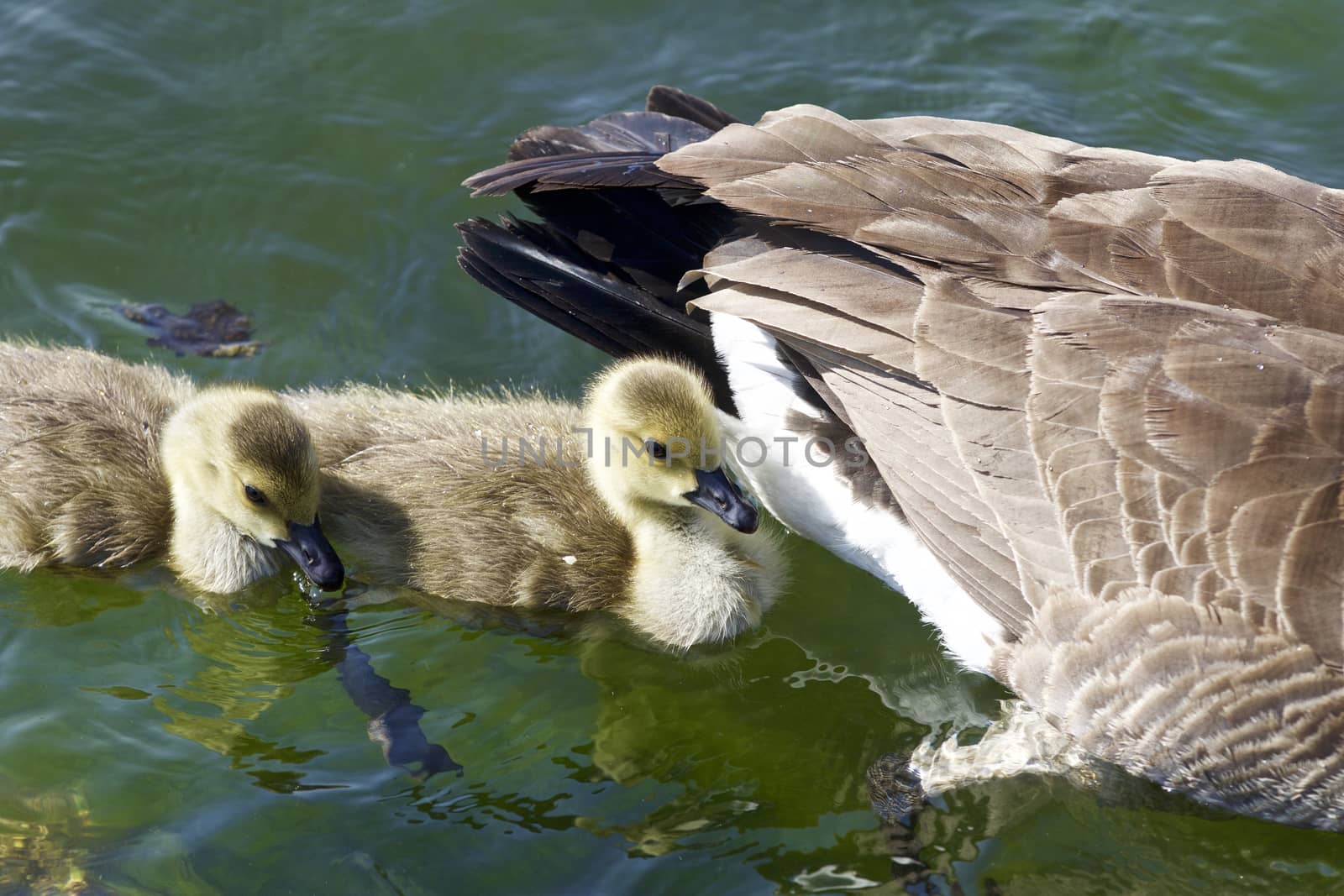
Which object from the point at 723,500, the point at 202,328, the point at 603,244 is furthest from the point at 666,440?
the point at 202,328

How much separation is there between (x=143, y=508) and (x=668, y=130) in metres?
1.99

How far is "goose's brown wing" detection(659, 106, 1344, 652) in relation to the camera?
3.05 m

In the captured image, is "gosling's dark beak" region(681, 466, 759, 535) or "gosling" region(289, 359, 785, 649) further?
"gosling" region(289, 359, 785, 649)

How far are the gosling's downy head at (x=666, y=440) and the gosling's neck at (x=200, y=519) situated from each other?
1.12m

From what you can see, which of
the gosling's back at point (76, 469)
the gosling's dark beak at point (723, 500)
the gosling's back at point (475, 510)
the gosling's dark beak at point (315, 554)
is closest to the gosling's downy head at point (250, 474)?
the gosling's dark beak at point (315, 554)

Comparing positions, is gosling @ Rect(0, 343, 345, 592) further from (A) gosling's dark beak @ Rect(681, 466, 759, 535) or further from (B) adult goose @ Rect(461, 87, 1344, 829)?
(A) gosling's dark beak @ Rect(681, 466, 759, 535)

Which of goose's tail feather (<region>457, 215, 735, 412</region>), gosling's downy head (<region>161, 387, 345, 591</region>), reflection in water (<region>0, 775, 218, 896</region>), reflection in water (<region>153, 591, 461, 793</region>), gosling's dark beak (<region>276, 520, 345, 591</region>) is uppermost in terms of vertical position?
goose's tail feather (<region>457, 215, 735, 412</region>)

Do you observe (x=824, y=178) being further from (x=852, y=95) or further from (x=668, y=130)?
(x=852, y=95)

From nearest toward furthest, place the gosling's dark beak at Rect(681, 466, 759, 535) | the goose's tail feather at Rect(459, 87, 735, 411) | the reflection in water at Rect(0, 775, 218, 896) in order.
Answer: the reflection in water at Rect(0, 775, 218, 896), the gosling's dark beak at Rect(681, 466, 759, 535), the goose's tail feather at Rect(459, 87, 735, 411)

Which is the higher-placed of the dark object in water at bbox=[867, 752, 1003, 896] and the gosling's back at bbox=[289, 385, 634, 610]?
the gosling's back at bbox=[289, 385, 634, 610]

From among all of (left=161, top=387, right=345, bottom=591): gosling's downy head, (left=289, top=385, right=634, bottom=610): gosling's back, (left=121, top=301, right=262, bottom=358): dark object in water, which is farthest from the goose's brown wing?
(left=121, top=301, right=262, bottom=358): dark object in water

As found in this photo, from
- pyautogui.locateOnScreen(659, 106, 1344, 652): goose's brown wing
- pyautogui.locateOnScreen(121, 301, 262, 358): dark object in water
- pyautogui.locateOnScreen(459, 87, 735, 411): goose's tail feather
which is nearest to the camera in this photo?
pyautogui.locateOnScreen(659, 106, 1344, 652): goose's brown wing

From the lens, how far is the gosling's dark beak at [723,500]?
371 centimetres

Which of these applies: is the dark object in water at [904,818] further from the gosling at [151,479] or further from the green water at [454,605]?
the gosling at [151,479]
